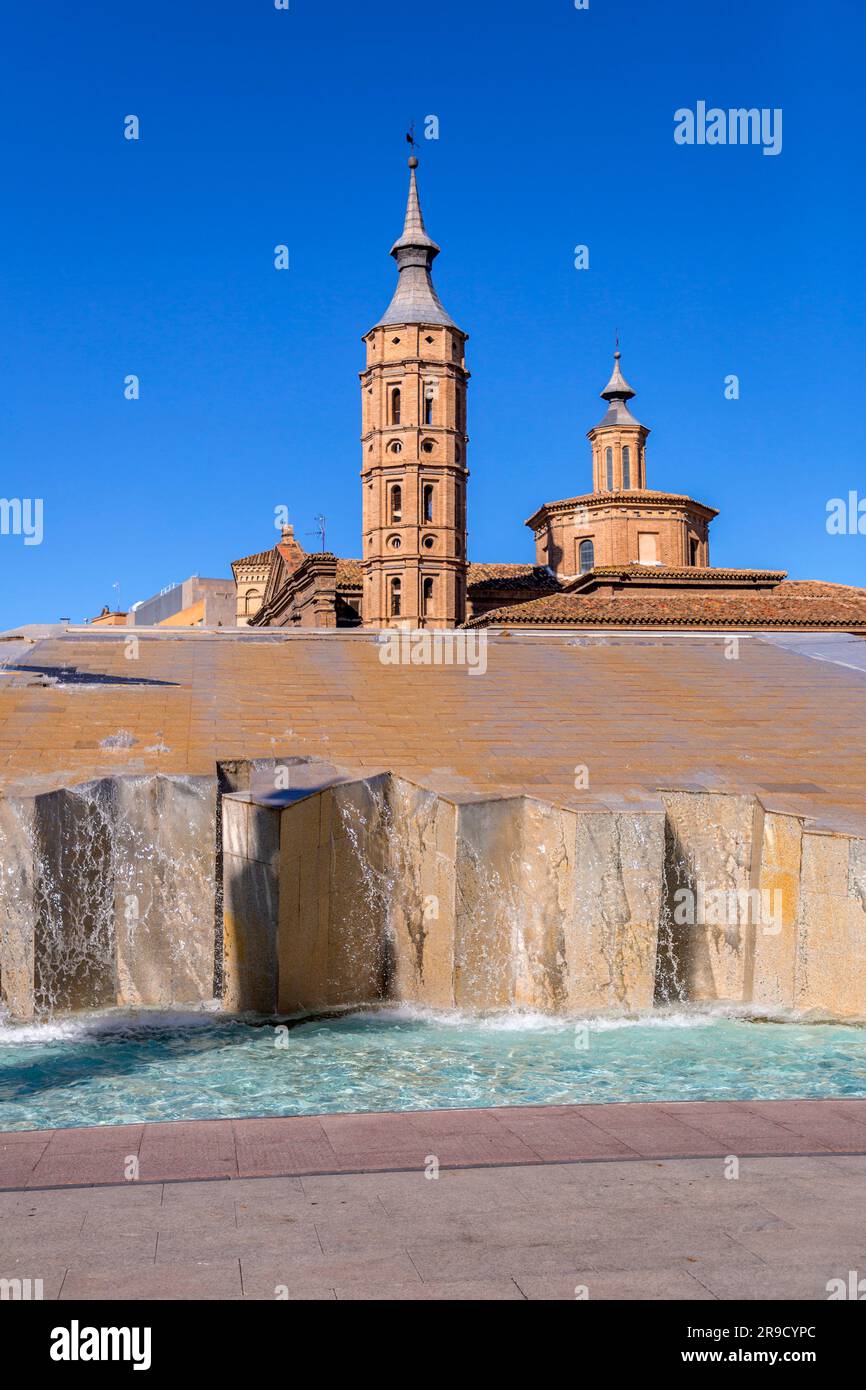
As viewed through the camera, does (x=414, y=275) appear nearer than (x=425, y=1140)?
No

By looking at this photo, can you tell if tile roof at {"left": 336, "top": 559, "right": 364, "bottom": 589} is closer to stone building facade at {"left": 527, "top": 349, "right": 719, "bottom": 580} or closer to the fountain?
stone building facade at {"left": 527, "top": 349, "right": 719, "bottom": 580}

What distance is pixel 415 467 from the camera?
4966cm

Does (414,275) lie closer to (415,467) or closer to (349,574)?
(415,467)

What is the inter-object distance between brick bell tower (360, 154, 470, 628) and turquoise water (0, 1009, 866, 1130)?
39767mm

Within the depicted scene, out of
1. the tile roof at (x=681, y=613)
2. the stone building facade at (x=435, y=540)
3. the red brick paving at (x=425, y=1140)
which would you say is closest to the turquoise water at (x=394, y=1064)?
the red brick paving at (x=425, y=1140)

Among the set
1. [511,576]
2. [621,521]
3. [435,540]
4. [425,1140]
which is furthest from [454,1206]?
[621,521]

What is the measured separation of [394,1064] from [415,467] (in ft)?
142

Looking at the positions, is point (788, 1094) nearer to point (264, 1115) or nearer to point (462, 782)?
point (264, 1115)

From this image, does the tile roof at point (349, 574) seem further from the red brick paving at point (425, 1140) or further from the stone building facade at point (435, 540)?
the red brick paving at point (425, 1140)

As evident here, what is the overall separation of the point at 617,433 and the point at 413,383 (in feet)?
47.4

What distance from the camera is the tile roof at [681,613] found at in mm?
37656

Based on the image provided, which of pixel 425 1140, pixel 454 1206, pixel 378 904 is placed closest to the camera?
pixel 454 1206

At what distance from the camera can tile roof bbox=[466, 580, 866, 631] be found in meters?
37.7

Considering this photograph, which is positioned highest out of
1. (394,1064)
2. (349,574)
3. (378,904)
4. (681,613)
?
(349,574)
